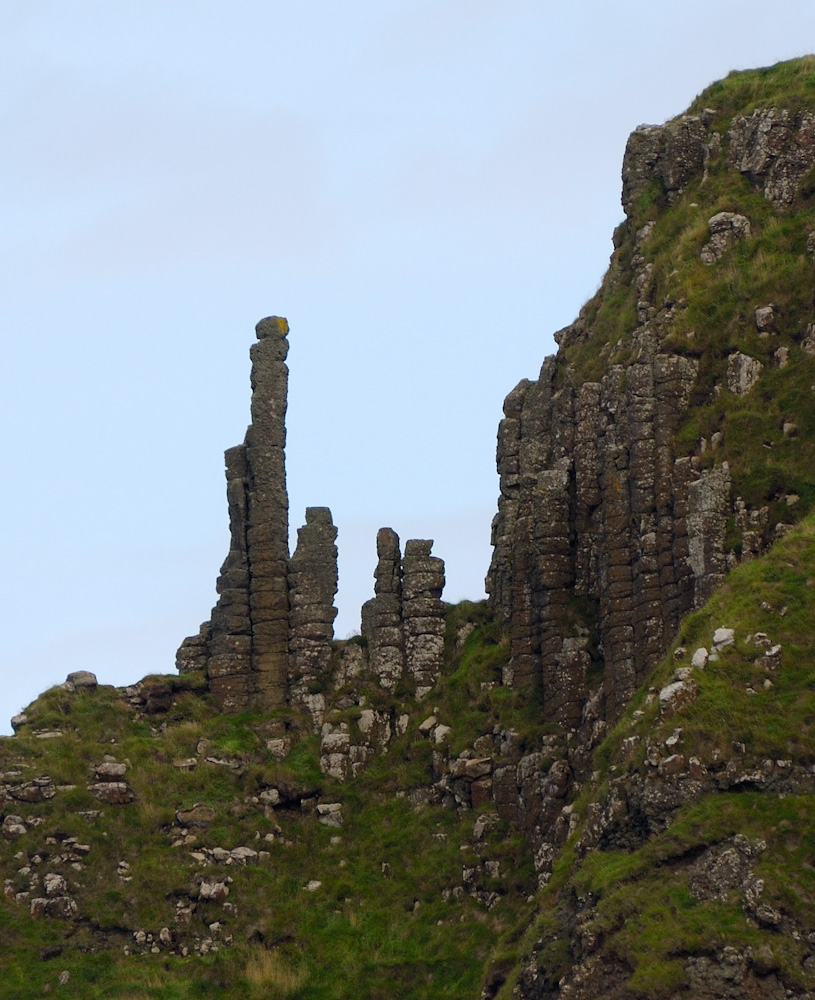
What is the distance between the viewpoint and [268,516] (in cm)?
13112

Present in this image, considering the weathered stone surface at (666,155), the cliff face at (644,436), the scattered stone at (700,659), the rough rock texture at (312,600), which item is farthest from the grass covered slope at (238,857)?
the weathered stone surface at (666,155)

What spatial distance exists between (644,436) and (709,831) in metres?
24.5

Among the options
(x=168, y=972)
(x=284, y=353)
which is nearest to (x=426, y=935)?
(x=168, y=972)

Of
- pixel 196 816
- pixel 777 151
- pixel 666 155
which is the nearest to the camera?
pixel 196 816

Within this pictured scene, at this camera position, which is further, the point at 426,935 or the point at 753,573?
the point at 426,935

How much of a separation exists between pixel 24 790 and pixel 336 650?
14.5 m

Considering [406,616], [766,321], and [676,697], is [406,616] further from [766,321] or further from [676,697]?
[676,697]

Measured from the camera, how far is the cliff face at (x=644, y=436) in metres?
116

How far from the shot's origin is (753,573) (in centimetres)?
10631

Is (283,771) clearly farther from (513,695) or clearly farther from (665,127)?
(665,127)

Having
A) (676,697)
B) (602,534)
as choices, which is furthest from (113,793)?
(676,697)

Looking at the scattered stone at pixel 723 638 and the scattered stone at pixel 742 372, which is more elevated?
the scattered stone at pixel 742 372

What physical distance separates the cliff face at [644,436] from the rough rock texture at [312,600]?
21.8 feet

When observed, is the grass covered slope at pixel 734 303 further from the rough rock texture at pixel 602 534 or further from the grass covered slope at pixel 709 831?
the grass covered slope at pixel 709 831
